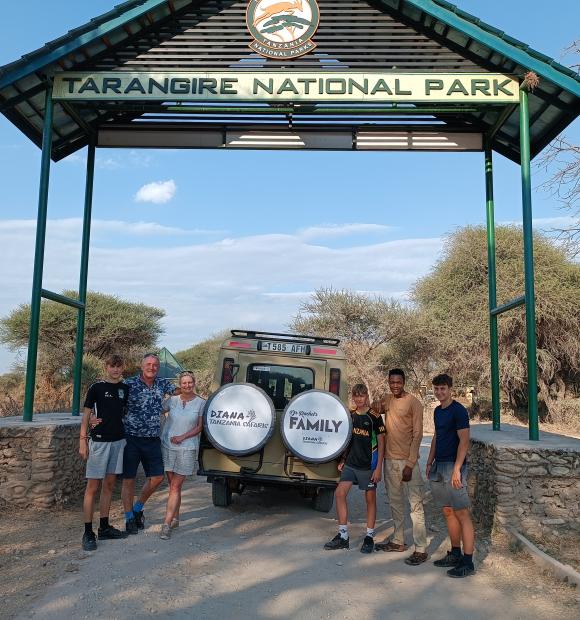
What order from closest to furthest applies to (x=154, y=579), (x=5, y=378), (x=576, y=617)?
(x=576, y=617) → (x=154, y=579) → (x=5, y=378)

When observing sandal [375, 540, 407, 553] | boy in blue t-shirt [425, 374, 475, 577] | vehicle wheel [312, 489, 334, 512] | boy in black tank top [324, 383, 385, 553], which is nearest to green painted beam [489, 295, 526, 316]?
boy in blue t-shirt [425, 374, 475, 577]

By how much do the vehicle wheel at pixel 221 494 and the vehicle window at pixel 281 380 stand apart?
119 centimetres

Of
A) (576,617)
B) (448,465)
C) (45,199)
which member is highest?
(45,199)

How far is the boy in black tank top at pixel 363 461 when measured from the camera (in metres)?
6.28

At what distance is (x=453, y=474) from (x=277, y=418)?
7.82ft

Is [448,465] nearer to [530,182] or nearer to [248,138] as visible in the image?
[530,182]

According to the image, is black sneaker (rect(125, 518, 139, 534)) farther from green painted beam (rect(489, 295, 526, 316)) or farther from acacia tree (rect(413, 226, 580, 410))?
acacia tree (rect(413, 226, 580, 410))

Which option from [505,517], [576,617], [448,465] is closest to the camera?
[576,617]

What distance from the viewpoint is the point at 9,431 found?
7.38 m

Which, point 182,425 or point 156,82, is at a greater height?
point 156,82

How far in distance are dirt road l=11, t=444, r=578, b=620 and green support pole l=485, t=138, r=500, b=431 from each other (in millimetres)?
3094

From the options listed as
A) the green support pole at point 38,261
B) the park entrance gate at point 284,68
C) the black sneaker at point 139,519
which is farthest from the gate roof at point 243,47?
the black sneaker at point 139,519

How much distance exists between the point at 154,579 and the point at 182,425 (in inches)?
74.5

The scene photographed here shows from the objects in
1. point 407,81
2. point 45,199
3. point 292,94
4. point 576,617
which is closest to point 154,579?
point 576,617
